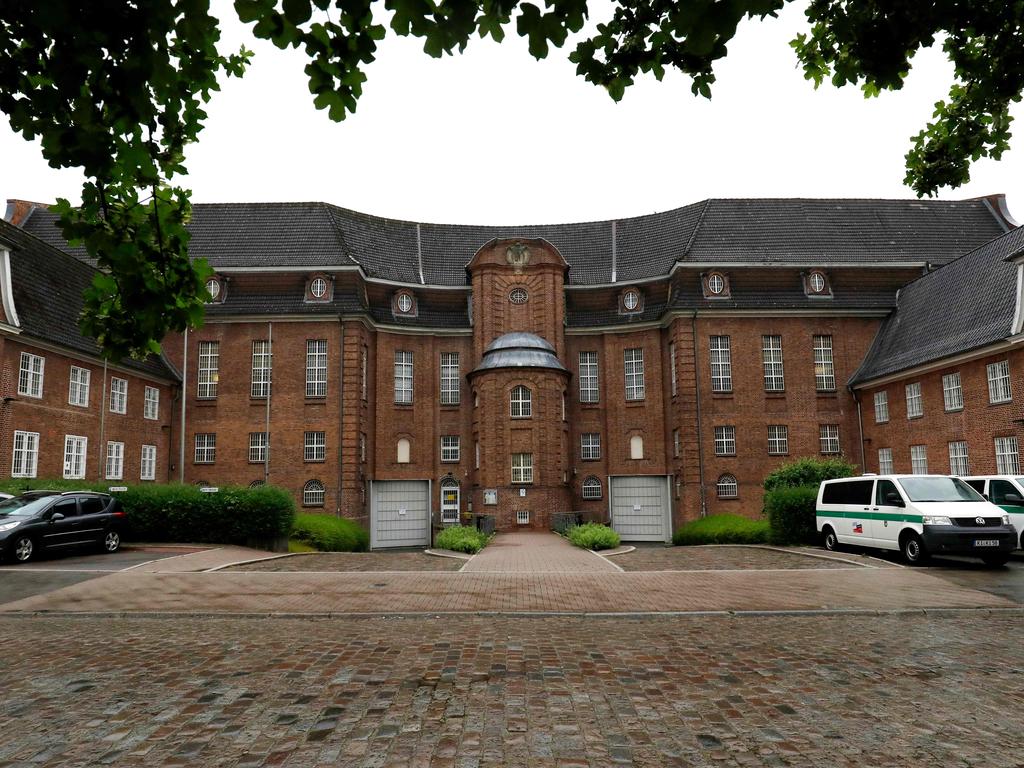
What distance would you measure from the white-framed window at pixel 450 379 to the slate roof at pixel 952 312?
18.8m

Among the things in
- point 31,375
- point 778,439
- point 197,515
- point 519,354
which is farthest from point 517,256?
point 31,375

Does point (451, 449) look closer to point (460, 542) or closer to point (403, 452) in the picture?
point (403, 452)

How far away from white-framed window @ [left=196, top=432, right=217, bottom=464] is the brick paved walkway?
1512 cm

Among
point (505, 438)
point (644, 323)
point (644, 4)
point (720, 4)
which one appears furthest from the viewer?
point (644, 323)

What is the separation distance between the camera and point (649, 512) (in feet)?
116

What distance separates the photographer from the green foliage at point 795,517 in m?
21.2

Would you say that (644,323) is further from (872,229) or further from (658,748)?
(658,748)

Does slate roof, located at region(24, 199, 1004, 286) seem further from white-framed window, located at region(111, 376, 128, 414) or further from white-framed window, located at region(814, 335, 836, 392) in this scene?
white-framed window, located at region(111, 376, 128, 414)

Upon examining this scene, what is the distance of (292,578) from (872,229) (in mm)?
34361

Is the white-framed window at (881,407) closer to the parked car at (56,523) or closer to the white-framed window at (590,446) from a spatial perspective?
the white-framed window at (590,446)

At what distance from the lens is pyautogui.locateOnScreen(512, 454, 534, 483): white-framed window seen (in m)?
33.3

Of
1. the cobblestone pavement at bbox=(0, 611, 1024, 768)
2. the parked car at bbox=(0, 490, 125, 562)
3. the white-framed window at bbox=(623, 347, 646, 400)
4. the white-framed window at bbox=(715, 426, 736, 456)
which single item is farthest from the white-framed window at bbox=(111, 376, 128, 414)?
the white-framed window at bbox=(715, 426, 736, 456)

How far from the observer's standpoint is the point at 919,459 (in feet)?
97.5

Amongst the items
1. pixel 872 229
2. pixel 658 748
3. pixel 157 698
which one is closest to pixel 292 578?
pixel 157 698
